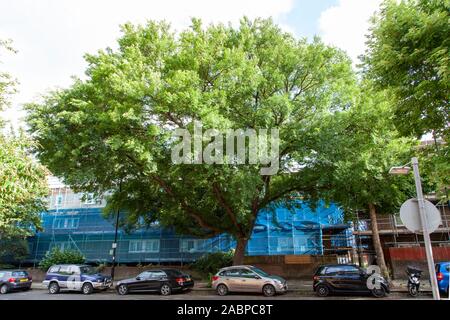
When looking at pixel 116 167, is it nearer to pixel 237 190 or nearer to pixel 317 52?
pixel 237 190

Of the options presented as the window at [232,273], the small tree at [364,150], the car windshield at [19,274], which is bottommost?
the car windshield at [19,274]

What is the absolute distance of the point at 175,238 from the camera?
93.8 ft

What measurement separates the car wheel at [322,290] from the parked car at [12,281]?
19.0 metres

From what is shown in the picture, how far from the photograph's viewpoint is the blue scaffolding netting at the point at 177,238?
2659 cm

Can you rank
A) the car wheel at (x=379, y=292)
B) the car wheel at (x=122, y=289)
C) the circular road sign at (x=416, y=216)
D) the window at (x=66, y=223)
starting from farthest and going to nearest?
the window at (x=66, y=223)
the car wheel at (x=122, y=289)
the car wheel at (x=379, y=292)
the circular road sign at (x=416, y=216)

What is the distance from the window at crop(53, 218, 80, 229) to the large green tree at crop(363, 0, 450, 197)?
31.3m

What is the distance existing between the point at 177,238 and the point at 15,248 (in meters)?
15.2

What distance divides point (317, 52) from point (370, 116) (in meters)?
4.44

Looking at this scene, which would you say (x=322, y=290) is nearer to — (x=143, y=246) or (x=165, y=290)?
(x=165, y=290)

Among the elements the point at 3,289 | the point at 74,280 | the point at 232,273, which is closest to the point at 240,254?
the point at 232,273

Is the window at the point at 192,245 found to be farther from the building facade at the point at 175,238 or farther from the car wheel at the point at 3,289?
the car wheel at the point at 3,289

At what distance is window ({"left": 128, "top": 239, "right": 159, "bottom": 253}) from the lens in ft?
95.5

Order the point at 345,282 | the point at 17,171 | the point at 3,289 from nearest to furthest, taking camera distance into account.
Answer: the point at 17,171 < the point at 345,282 < the point at 3,289

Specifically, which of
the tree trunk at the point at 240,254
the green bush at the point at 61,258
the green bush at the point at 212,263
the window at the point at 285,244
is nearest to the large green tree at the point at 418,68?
the tree trunk at the point at 240,254
